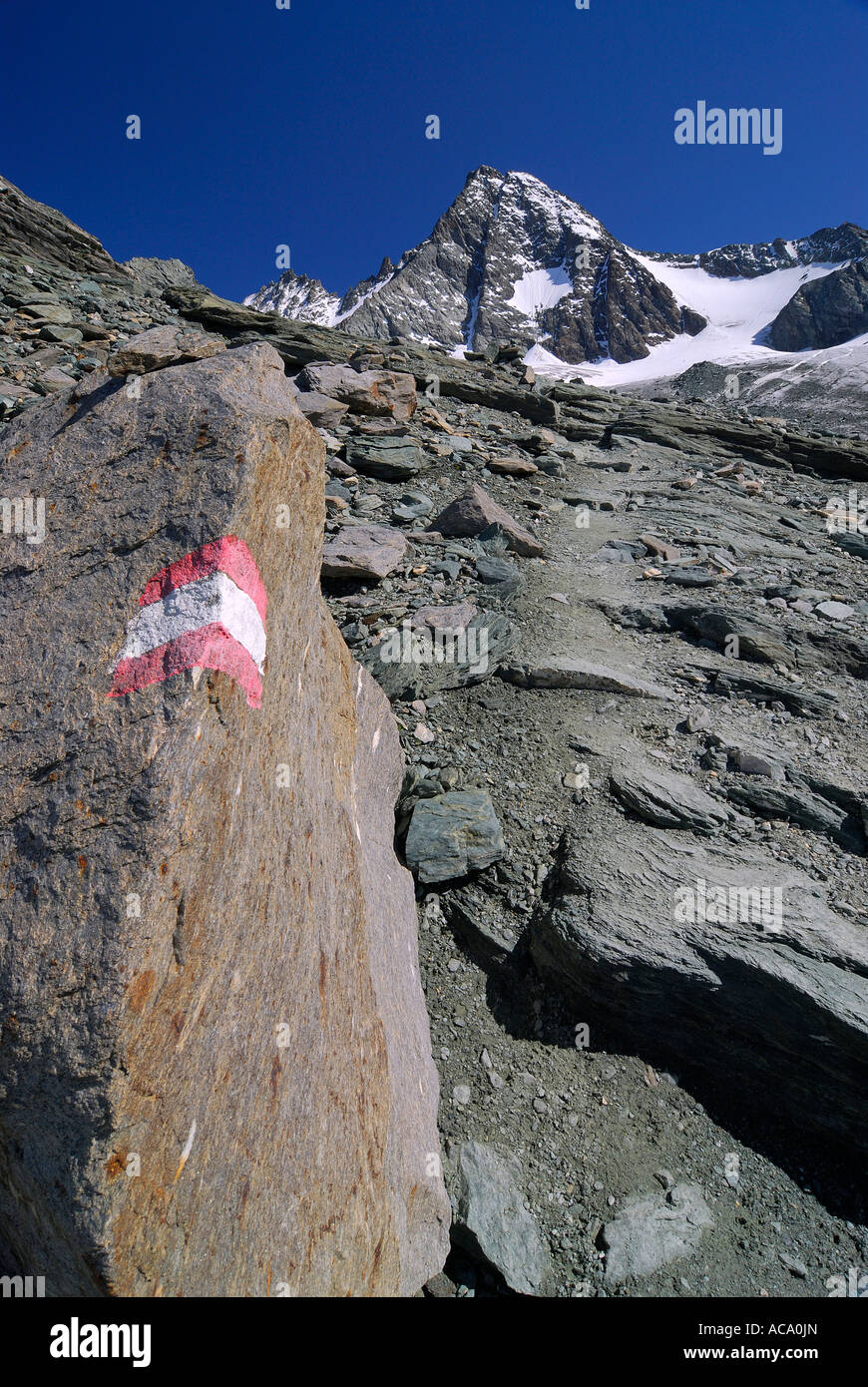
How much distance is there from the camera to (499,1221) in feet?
13.0

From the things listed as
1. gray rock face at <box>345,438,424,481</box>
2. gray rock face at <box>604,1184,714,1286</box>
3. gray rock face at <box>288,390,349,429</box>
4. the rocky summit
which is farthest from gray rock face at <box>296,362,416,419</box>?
gray rock face at <box>604,1184,714,1286</box>

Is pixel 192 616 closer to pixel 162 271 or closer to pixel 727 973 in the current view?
pixel 727 973

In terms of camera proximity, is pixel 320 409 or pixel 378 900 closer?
pixel 378 900

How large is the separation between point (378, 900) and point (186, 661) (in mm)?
2465

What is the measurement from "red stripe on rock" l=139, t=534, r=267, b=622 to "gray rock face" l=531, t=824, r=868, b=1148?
143 inches

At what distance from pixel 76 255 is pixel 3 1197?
28.1 m

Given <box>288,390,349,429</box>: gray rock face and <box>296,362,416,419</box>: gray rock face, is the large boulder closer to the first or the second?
<box>288,390,349,429</box>: gray rock face

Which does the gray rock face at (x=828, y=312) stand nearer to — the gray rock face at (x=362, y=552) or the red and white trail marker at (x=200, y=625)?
the gray rock face at (x=362, y=552)

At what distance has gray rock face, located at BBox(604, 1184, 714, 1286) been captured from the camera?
3862 mm

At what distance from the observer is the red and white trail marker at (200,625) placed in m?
2.81

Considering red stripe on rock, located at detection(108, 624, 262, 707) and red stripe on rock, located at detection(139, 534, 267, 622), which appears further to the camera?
red stripe on rock, located at detection(139, 534, 267, 622)

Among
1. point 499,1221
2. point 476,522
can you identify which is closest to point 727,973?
point 499,1221

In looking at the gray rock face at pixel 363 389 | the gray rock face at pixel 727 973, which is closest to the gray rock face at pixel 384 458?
the gray rock face at pixel 363 389

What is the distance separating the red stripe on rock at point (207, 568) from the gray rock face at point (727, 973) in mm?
3645
